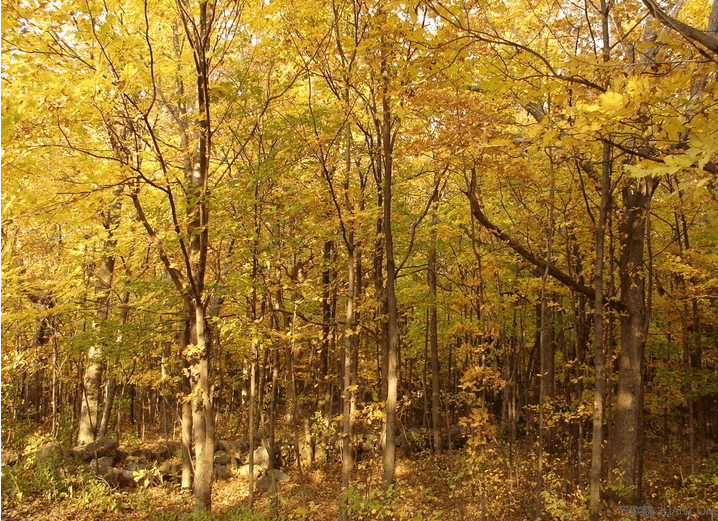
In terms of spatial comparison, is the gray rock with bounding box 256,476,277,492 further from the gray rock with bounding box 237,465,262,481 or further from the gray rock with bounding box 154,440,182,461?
the gray rock with bounding box 154,440,182,461

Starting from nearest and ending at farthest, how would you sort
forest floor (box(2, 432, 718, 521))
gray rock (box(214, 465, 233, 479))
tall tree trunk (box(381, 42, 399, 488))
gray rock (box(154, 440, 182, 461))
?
1. tall tree trunk (box(381, 42, 399, 488))
2. forest floor (box(2, 432, 718, 521))
3. gray rock (box(214, 465, 233, 479))
4. gray rock (box(154, 440, 182, 461))

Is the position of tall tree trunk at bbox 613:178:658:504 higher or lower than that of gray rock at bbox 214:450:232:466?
higher

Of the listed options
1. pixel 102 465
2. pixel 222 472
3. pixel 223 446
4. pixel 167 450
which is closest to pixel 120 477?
pixel 102 465

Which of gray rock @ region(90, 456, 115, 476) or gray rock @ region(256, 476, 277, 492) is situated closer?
gray rock @ region(90, 456, 115, 476)

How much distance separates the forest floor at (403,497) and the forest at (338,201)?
0.11m

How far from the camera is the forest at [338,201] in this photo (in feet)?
13.4

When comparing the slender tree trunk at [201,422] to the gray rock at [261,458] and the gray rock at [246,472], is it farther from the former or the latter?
the gray rock at [261,458]

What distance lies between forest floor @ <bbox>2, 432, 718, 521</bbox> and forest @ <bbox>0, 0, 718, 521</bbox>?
0.11 m

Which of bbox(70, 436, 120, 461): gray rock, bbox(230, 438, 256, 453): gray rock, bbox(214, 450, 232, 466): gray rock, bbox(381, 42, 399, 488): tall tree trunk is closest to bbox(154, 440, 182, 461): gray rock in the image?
bbox(214, 450, 232, 466): gray rock

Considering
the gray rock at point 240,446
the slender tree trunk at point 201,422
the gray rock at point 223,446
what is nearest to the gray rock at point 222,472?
the gray rock at point 240,446

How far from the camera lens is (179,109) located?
8.50m

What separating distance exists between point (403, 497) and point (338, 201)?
5927 mm

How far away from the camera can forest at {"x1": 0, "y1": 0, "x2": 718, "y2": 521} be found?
4.09 m

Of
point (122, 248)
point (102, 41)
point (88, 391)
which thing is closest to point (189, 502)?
point (88, 391)
